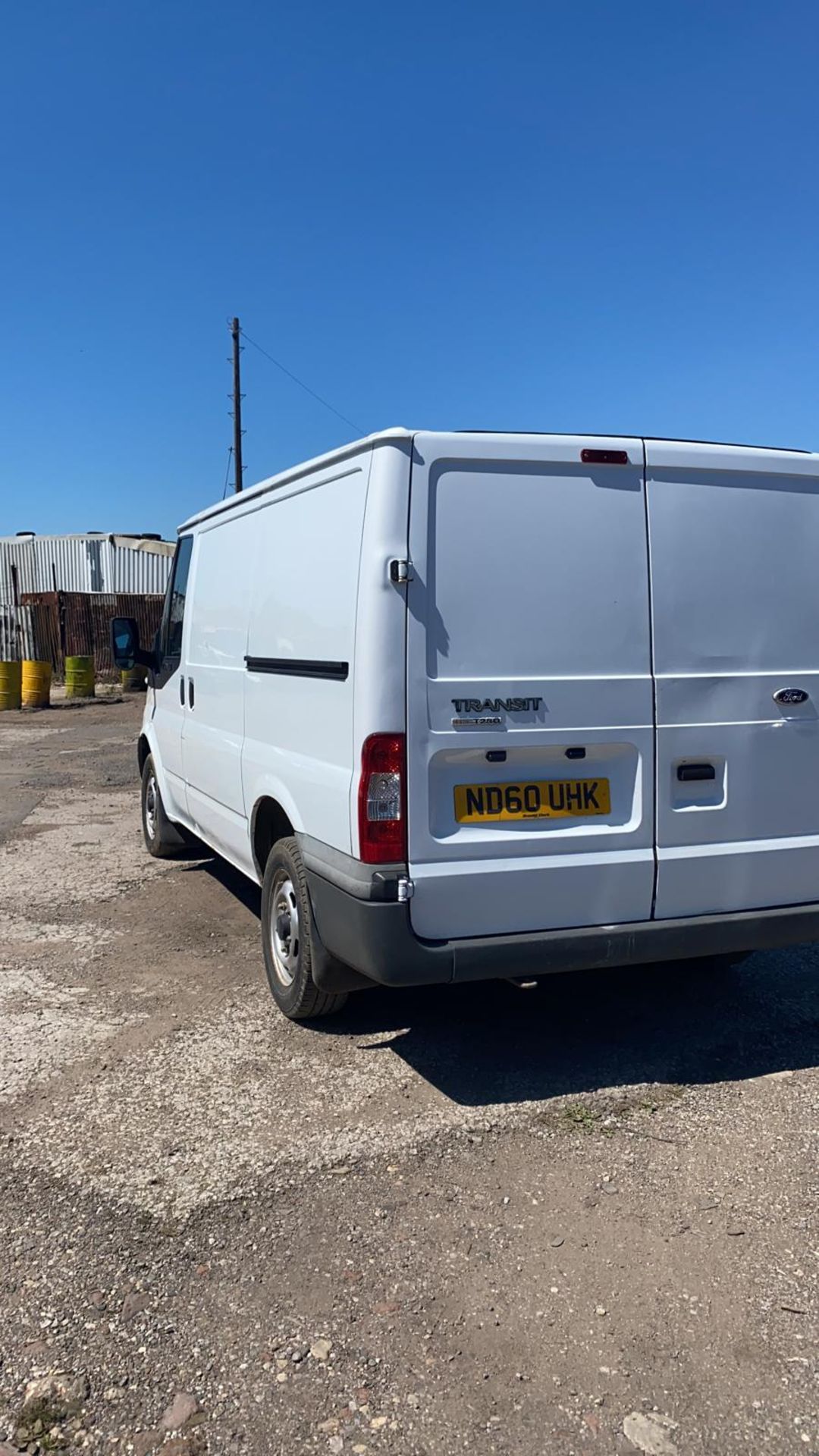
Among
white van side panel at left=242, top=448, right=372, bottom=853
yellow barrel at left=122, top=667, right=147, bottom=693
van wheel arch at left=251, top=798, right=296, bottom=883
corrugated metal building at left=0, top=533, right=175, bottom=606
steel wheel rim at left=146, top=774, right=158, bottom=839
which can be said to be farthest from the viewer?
corrugated metal building at left=0, top=533, right=175, bottom=606

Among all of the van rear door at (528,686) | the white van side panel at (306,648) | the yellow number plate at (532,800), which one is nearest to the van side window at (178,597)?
the white van side panel at (306,648)

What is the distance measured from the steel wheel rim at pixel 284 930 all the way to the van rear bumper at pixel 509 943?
1.25 ft

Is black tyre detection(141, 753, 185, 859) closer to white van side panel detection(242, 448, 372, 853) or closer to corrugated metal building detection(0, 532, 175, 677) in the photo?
white van side panel detection(242, 448, 372, 853)

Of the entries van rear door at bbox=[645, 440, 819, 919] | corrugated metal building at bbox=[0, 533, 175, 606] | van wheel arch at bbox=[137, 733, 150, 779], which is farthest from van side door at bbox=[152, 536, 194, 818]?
corrugated metal building at bbox=[0, 533, 175, 606]

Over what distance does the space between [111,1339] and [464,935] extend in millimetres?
1675

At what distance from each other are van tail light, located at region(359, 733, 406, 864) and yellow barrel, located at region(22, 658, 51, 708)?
60.4ft

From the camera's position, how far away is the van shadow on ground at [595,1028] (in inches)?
164

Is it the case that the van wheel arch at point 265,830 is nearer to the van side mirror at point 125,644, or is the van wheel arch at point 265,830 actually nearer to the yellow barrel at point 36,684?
the van side mirror at point 125,644

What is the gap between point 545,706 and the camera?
381cm

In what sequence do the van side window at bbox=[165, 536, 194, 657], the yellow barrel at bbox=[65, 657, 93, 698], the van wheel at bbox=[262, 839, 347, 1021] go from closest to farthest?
the van wheel at bbox=[262, 839, 347, 1021], the van side window at bbox=[165, 536, 194, 657], the yellow barrel at bbox=[65, 657, 93, 698]

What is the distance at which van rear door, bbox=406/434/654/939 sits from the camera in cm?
370

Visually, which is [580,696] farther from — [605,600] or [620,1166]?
[620,1166]

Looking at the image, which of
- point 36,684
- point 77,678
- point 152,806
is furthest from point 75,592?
point 152,806

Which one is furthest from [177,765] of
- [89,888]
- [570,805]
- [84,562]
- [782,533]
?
[84,562]
